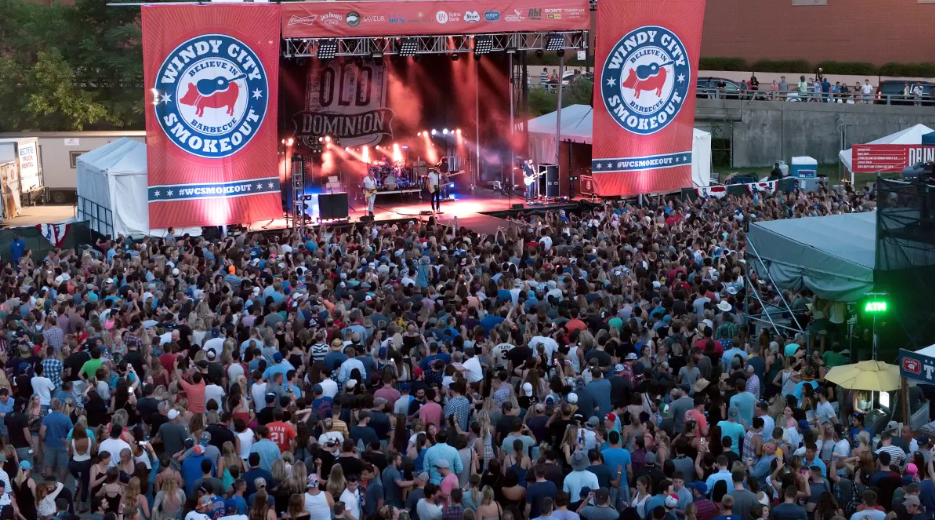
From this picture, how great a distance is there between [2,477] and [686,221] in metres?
13.8

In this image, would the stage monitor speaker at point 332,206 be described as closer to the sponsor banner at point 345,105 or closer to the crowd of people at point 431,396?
the sponsor banner at point 345,105

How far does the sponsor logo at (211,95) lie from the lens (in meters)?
22.7

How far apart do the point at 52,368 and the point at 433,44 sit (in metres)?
15.4

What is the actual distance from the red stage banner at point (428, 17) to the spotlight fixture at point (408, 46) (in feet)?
3.17

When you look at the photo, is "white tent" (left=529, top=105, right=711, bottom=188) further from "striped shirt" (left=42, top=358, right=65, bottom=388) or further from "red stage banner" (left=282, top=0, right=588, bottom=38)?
"striped shirt" (left=42, top=358, right=65, bottom=388)

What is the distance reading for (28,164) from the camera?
1273 inches

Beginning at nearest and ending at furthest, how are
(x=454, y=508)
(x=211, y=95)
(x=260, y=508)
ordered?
(x=260, y=508) < (x=454, y=508) < (x=211, y=95)

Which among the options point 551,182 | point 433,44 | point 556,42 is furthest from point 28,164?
point 556,42

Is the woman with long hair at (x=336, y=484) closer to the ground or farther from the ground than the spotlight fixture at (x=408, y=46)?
closer to the ground

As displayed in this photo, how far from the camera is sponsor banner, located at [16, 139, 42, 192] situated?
31.5 metres

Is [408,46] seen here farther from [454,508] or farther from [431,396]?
[454,508]

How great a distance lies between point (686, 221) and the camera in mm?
20672

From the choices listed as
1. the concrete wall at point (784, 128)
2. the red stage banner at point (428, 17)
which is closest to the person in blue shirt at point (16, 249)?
the red stage banner at point (428, 17)

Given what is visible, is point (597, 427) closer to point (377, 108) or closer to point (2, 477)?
point (2, 477)
